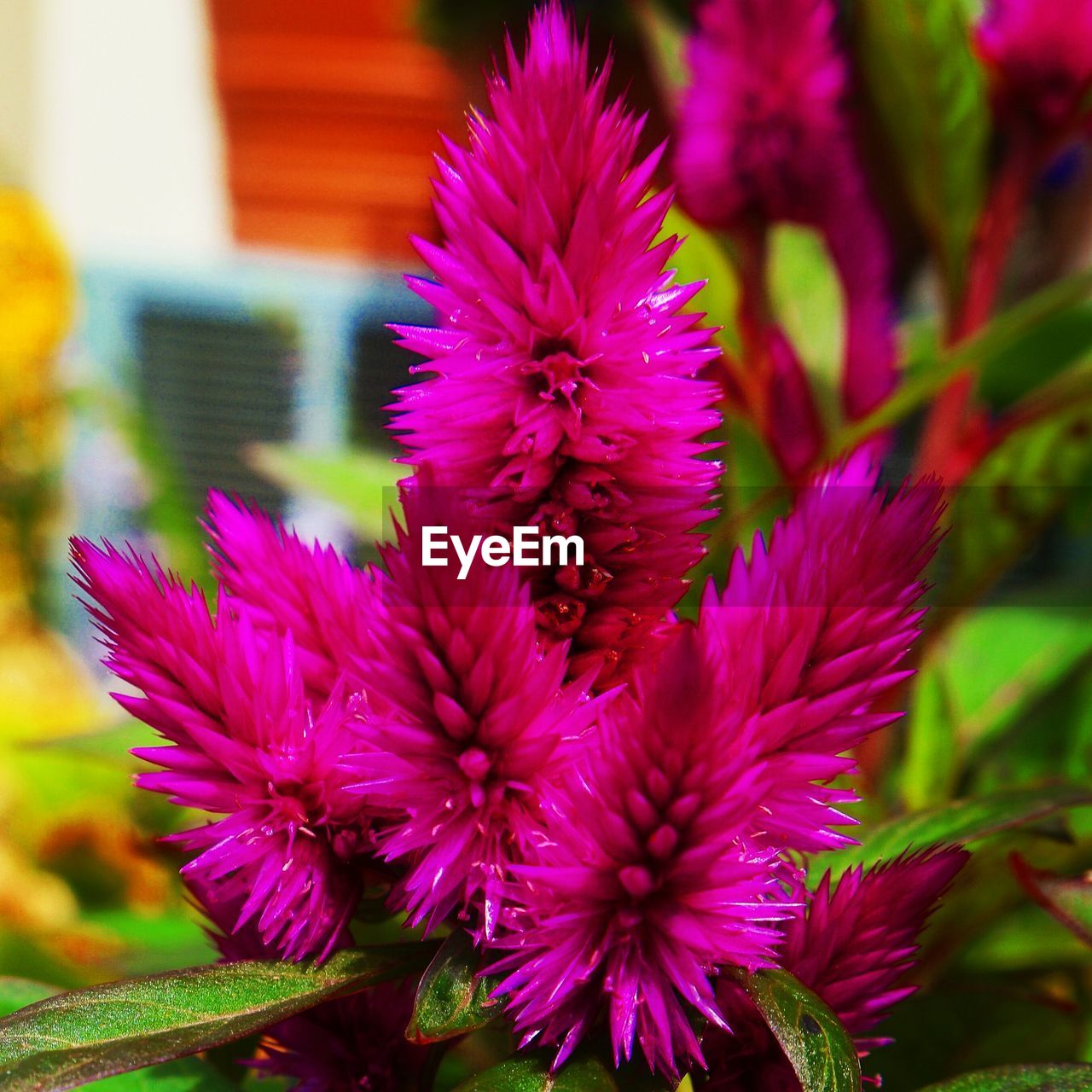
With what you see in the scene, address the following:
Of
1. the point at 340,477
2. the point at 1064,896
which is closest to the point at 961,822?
the point at 1064,896

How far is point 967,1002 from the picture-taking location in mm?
428

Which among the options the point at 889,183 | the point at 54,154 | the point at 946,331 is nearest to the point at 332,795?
the point at 946,331

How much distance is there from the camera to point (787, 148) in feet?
1.69

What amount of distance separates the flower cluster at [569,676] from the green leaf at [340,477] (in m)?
0.47

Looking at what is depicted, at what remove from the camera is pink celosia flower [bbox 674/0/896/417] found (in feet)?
1.61

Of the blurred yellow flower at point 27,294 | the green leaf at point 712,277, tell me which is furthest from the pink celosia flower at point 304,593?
the blurred yellow flower at point 27,294

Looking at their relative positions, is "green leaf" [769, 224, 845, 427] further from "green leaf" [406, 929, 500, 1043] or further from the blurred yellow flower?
the blurred yellow flower

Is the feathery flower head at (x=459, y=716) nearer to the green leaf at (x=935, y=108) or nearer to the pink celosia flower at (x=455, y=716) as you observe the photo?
the pink celosia flower at (x=455, y=716)

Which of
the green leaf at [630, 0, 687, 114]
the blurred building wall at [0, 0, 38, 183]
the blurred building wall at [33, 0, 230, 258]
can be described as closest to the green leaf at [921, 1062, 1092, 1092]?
the green leaf at [630, 0, 687, 114]

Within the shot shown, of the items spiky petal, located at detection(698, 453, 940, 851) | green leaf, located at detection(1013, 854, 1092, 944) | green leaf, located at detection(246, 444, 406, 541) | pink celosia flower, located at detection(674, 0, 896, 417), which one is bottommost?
green leaf, located at detection(246, 444, 406, 541)

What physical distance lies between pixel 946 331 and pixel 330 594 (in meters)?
0.48

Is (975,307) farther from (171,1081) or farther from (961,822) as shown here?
(171,1081)

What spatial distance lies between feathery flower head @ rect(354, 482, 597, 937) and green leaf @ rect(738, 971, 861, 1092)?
0.06m

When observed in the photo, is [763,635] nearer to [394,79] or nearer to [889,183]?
[889,183]
